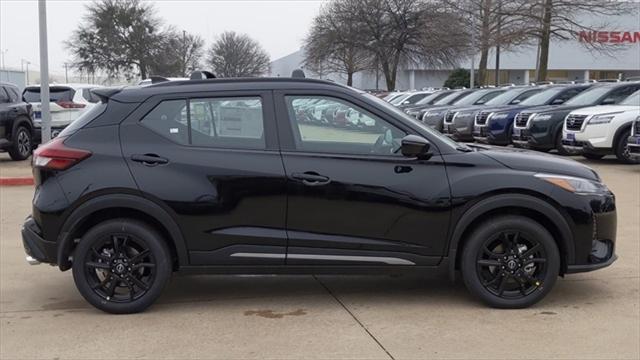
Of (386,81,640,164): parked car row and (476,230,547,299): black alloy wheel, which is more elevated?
(386,81,640,164): parked car row

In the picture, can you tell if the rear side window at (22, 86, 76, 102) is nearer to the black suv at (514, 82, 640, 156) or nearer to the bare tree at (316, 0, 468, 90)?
the black suv at (514, 82, 640, 156)

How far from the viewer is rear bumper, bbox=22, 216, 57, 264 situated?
16.0 feet

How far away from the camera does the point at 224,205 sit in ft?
15.8

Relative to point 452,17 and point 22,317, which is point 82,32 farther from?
point 22,317

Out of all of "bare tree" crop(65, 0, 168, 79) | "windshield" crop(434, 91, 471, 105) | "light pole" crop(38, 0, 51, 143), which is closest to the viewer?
Answer: "light pole" crop(38, 0, 51, 143)

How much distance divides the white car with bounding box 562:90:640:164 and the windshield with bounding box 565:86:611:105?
1.17 meters

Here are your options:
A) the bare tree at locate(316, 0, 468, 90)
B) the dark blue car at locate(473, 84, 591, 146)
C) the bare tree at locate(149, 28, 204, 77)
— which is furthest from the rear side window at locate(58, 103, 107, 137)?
the bare tree at locate(149, 28, 204, 77)

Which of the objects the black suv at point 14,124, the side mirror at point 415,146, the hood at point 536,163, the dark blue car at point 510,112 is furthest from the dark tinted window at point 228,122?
the dark blue car at point 510,112

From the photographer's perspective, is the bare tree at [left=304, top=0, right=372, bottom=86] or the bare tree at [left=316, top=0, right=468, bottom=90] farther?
the bare tree at [left=304, top=0, right=372, bottom=86]

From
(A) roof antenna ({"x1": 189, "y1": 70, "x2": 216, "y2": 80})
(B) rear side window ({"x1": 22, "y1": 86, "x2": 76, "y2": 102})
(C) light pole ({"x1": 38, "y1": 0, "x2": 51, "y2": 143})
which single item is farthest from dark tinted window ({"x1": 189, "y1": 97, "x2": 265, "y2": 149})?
(B) rear side window ({"x1": 22, "y1": 86, "x2": 76, "y2": 102})

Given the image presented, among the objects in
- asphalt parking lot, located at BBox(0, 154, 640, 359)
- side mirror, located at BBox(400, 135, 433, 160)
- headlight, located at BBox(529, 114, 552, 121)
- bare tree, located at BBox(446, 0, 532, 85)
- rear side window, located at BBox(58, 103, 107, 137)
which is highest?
bare tree, located at BBox(446, 0, 532, 85)

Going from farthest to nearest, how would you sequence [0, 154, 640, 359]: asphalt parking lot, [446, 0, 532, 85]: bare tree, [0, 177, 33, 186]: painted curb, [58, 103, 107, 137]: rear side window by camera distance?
[446, 0, 532, 85]: bare tree, [0, 177, 33, 186]: painted curb, [58, 103, 107, 137]: rear side window, [0, 154, 640, 359]: asphalt parking lot

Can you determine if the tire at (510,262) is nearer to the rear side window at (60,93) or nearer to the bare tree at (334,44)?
the rear side window at (60,93)

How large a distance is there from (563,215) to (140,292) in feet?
10.2
